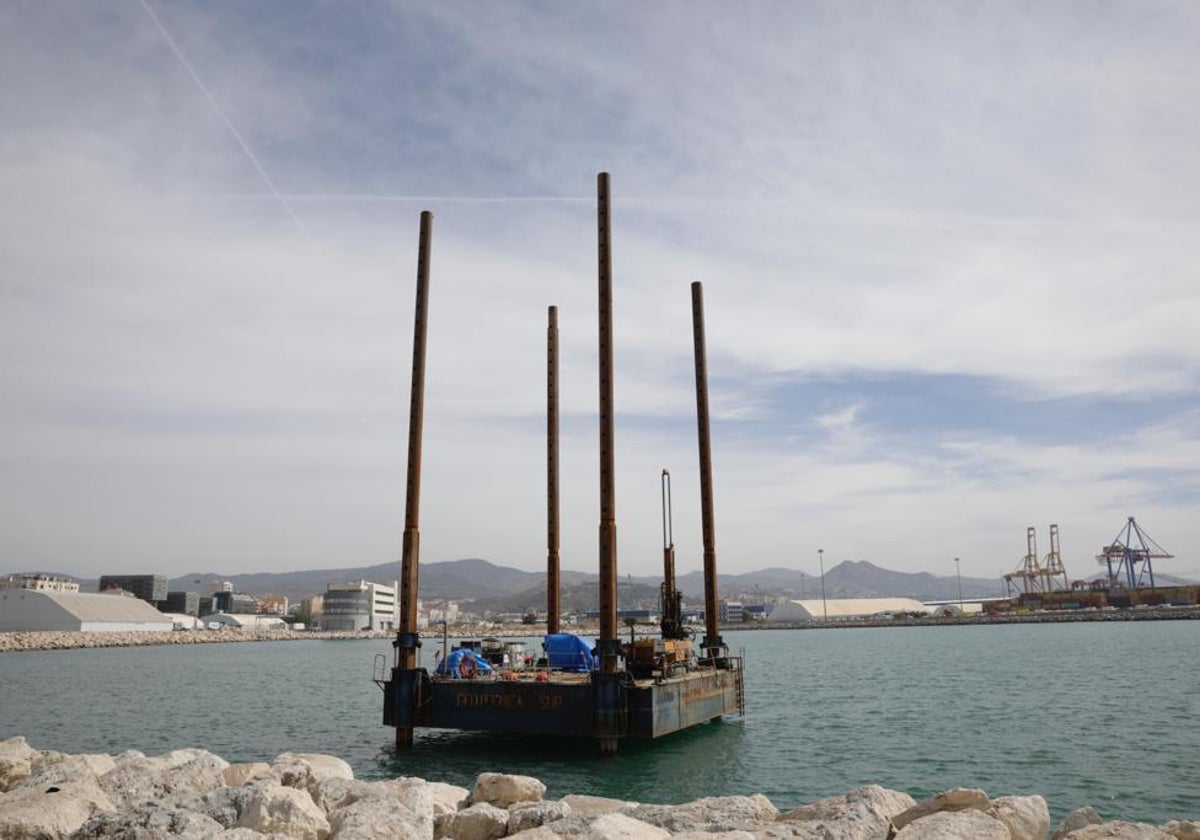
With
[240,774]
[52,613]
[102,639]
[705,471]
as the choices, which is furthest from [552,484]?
[52,613]

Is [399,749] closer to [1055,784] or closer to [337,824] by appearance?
[337,824]

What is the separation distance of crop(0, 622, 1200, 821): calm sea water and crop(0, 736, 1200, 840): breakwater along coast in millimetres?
7852

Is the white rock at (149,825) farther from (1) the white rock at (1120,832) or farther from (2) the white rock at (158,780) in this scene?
(1) the white rock at (1120,832)

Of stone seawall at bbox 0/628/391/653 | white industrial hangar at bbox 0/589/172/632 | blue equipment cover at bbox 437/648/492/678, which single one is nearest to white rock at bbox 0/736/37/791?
blue equipment cover at bbox 437/648/492/678

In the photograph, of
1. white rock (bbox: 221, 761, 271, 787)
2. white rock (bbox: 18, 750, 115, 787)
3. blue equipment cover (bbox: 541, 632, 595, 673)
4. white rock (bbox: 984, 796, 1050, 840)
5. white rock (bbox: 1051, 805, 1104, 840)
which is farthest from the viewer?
blue equipment cover (bbox: 541, 632, 595, 673)

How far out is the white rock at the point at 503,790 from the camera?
54.7ft

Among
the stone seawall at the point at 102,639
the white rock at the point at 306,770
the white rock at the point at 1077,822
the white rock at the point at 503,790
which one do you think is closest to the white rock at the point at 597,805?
the white rock at the point at 503,790

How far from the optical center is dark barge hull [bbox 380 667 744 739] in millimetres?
26266

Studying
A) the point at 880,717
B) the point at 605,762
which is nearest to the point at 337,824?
the point at 605,762

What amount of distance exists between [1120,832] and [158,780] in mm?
16733

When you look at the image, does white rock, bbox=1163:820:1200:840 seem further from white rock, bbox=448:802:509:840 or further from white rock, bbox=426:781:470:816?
white rock, bbox=426:781:470:816

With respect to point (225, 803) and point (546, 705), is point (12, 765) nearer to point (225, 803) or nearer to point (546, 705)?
point (225, 803)

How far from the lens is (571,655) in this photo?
114 feet

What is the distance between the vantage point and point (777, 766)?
27656mm
